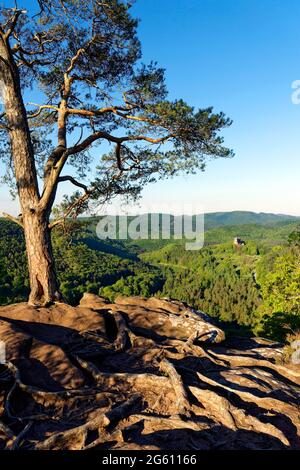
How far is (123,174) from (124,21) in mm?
4911

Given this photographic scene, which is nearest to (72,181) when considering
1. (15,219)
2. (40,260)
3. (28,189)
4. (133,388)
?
(28,189)

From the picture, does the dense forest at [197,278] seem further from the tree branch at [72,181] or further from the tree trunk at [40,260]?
the tree trunk at [40,260]

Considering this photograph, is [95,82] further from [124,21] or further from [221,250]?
[221,250]

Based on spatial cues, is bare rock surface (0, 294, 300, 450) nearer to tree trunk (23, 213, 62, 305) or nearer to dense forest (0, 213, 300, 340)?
tree trunk (23, 213, 62, 305)

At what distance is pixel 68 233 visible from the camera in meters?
11.3

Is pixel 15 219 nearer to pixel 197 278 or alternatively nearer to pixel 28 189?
pixel 28 189

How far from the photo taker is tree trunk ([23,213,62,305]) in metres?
8.84

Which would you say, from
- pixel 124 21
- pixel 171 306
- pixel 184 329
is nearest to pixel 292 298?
pixel 171 306

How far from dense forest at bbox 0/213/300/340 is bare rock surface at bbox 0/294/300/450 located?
3.37m

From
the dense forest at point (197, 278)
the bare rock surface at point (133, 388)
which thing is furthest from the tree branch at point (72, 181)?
the bare rock surface at point (133, 388)

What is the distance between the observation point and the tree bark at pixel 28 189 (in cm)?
873

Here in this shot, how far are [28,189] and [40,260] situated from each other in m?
2.12

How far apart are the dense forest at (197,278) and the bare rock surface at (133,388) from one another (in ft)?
11.1

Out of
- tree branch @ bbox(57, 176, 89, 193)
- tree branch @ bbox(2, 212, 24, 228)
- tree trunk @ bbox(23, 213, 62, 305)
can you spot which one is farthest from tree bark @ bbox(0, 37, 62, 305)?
tree branch @ bbox(57, 176, 89, 193)
